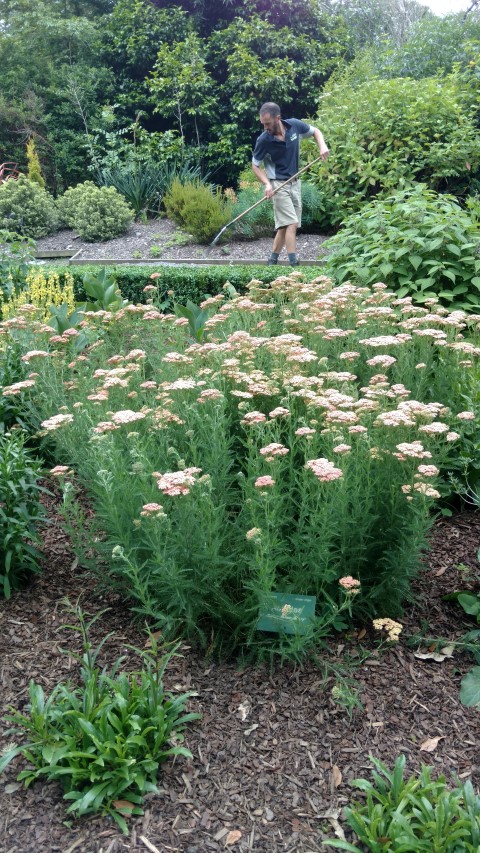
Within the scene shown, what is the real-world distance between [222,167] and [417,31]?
7.32 m

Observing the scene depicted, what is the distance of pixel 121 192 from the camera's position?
42.2 feet

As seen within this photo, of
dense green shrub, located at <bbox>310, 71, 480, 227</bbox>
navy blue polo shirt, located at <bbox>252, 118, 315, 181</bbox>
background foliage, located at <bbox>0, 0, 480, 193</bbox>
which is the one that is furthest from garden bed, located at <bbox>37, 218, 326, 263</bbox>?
background foliage, located at <bbox>0, 0, 480, 193</bbox>

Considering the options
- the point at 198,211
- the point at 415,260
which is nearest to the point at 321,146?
the point at 415,260

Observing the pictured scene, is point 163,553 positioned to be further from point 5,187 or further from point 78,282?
point 5,187

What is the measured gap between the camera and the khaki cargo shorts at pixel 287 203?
7.95m

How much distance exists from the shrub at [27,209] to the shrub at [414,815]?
1136cm

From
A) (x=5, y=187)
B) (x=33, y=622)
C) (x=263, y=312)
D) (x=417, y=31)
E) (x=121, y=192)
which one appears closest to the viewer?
(x=33, y=622)

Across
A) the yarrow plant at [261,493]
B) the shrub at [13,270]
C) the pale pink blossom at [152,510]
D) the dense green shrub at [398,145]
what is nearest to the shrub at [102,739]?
the yarrow plant at [261,493]

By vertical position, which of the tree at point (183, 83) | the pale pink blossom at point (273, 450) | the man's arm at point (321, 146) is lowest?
the pale pink blossom at point (273, 450)

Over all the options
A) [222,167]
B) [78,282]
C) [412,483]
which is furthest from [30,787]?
[222,167]

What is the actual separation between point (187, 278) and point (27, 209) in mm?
5757

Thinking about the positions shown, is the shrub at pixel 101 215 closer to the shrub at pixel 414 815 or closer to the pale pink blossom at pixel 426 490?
the pale pink blossom at pixel 426 490

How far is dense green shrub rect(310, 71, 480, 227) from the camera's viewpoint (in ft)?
31.4

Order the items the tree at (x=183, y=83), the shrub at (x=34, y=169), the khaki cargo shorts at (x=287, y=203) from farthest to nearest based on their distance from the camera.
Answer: the tree at (x=183, y=83) < the shrub at (x=34, y=169) < the khaki cargo shorts at (x=287, y=203)
